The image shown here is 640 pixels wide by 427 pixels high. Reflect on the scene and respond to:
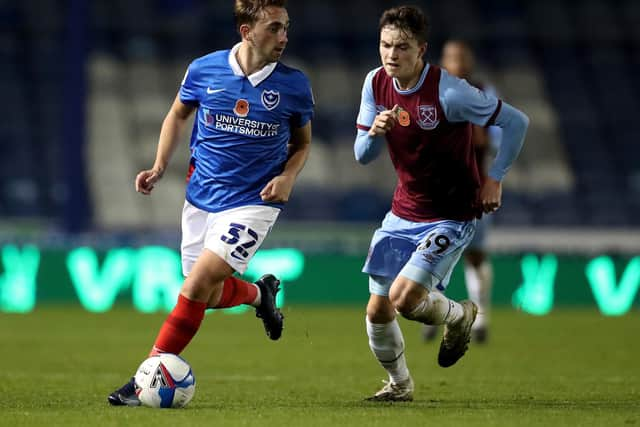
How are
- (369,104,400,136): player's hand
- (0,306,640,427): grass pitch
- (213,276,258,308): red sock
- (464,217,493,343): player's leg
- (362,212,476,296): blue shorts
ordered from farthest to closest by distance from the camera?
(464,217,493,343): player's leg → (213,276,258,308): red sock → (362,212,476,296): blue shorts → (369,104,400,136): player's hand → (0,306,640,427): grass pitch

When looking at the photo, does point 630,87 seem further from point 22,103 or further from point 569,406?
point 569,406

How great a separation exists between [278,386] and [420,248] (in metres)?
1.42

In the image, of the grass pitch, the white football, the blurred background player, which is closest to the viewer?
the grass pitch

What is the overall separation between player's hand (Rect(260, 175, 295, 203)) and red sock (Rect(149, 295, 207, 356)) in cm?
60

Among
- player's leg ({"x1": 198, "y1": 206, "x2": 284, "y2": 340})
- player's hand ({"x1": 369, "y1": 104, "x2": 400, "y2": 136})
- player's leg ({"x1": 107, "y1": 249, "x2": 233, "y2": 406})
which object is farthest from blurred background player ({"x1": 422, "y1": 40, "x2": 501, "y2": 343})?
player's leg ({"x1": 107, "y1": 249, "x2": 233, "y2": 406})

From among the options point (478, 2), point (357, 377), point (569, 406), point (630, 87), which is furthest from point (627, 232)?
point (569, 406)

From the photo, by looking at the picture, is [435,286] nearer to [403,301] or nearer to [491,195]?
[403,301]

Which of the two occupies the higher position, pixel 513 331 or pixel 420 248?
pixel 420 248

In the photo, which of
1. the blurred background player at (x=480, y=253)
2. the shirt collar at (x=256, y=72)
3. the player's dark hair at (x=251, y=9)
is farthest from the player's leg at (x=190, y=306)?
the blurred background player at (x=480, y=253)

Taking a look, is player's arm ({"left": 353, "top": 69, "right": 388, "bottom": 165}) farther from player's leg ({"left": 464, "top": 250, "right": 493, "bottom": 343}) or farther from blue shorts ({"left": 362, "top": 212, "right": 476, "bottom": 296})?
player's leg ({"left": 464, "top": 250, "right": 493, "bottom": 343})

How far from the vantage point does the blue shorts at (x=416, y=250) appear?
6344mm

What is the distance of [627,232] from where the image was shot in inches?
876

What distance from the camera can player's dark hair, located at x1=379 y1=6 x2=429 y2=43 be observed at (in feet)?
20.2

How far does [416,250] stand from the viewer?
6.42 metres
